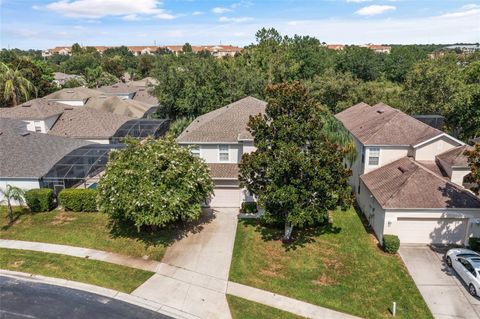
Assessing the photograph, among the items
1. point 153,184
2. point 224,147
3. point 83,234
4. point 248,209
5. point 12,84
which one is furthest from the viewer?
point 12,84

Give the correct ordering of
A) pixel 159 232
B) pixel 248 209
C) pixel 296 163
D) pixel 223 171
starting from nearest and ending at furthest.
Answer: pixel 296 163 < pixel 159 232 < pixel 248 209 < pixel 223 171

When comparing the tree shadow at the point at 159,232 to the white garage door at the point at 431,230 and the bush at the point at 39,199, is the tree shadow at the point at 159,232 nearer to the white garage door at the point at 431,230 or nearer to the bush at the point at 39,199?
the bush at the point at 39,199

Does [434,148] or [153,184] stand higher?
[434,148]

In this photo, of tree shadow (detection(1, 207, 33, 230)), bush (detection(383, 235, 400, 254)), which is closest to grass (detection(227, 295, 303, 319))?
bush (detection(383, 235, 400, 254))

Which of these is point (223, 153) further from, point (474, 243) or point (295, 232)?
point (474, 243)

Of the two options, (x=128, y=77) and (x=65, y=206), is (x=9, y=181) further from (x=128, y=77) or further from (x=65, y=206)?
(x=128, y=77)

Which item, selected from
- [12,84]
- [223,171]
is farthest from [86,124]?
[223,171]
